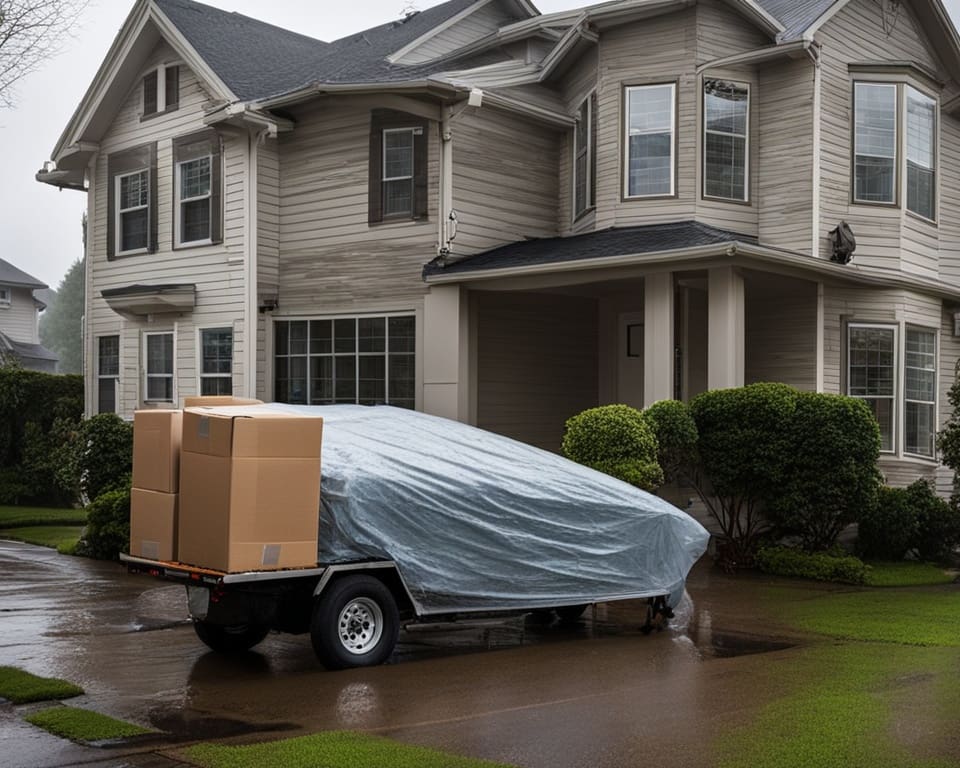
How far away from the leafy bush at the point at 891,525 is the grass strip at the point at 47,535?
10580 mm

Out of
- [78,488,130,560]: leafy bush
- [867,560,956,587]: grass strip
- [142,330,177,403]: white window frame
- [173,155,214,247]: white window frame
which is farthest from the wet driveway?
[173,155,214,247]: white window frame

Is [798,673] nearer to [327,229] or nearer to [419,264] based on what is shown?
[419,264]

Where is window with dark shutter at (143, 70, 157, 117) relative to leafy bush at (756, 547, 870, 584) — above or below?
above

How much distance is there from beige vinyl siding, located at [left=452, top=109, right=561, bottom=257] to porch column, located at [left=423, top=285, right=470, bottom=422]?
2.48ft

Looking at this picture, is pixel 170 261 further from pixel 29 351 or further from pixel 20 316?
pixel 20 316

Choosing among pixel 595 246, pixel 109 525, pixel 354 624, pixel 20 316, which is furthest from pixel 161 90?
pixel 20 316

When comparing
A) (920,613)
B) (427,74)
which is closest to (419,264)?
(427,74)

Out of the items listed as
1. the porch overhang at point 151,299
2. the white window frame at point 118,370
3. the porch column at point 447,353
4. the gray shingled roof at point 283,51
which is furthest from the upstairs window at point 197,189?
the porch column at point 447,353

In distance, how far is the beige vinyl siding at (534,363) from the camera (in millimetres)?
17719

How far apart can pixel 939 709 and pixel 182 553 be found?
515 cm

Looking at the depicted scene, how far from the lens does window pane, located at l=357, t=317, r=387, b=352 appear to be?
17.4m

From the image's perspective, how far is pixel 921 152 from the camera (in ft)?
56.9

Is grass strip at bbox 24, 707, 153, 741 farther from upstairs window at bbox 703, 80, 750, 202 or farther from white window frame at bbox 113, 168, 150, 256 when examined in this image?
white window frame at bbox 113, 168, 150, 256

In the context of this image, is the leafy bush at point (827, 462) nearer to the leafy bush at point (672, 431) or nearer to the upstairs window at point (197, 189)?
the leafy bush at point (672, 431)
